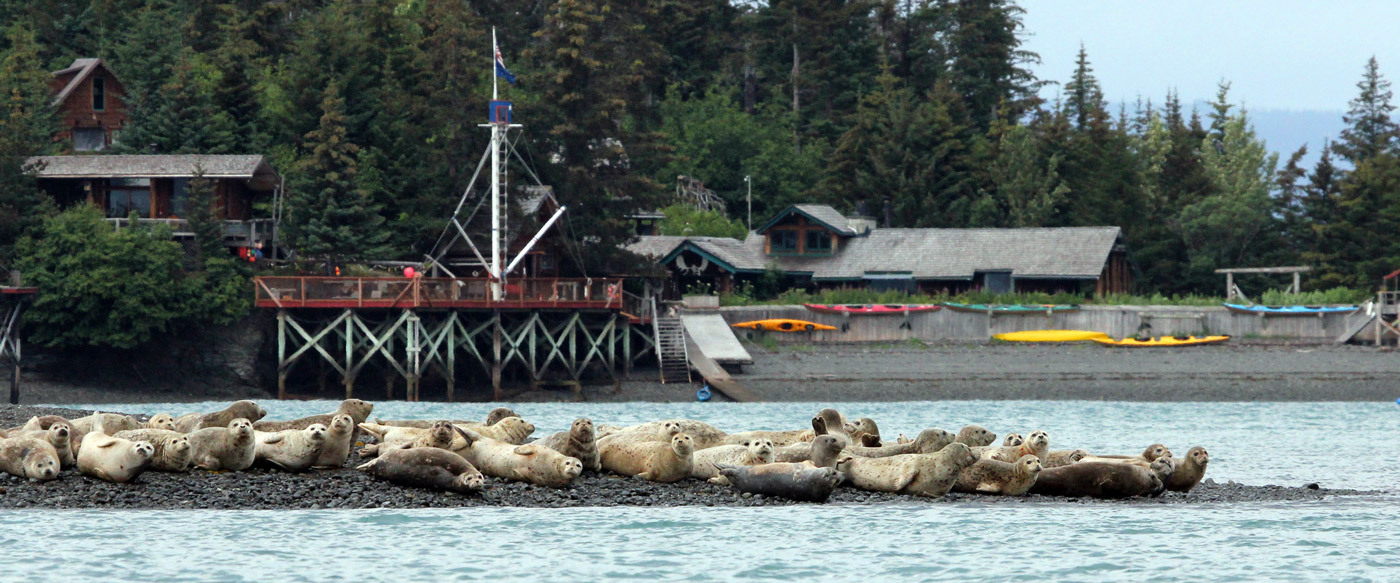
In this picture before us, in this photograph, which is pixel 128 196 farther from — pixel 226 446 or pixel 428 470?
pixel 428 470

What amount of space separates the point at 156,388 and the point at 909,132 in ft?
123

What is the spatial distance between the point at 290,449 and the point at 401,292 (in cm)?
2684

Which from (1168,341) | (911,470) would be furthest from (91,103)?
(911,470)

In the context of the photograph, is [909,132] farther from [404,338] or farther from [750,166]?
[404,338]

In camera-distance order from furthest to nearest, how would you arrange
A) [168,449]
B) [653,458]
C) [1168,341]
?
[1168,341]
[653,458]
[168,449]

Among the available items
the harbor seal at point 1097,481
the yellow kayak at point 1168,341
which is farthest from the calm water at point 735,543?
the yellow kayak at point 1168,341

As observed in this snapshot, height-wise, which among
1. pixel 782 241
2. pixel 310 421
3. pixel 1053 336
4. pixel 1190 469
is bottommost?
pixel 1190 469

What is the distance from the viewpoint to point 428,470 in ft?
73.5

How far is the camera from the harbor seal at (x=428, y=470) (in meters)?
22.4

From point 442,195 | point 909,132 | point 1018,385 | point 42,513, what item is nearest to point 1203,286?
point 909,132

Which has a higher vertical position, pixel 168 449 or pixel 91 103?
pixel 91 103

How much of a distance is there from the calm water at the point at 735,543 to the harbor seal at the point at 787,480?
291 mm

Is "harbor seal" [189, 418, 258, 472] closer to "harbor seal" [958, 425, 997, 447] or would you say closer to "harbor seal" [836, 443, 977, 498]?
"harbor seal" [836, 443, 977, 498]

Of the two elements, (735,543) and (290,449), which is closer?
(735,543)
